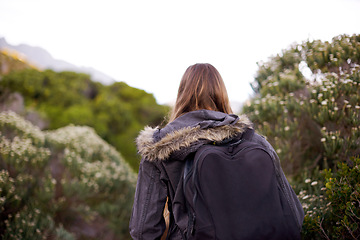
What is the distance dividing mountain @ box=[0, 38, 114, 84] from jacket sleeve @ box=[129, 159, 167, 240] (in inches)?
204

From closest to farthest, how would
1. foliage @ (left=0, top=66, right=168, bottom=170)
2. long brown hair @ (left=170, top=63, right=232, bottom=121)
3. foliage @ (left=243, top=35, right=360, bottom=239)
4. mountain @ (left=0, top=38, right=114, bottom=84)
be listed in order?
long brown hair @ (left=170, top=63, right=232, bottom=121) → foliage @ (left=243, top=35, right=360, bottom=239) → mountain @ (left=0, top=38, right=114, bottom=84) → foliage @ (left=0, top=66, right=168, bottom=170)

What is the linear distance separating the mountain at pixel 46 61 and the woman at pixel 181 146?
5.13 meters

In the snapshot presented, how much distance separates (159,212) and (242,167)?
0.62 m

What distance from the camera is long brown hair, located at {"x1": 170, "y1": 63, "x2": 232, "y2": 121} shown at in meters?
1.86

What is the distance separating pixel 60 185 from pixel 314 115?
4.08 meters

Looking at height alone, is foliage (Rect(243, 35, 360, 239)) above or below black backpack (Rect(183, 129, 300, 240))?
above

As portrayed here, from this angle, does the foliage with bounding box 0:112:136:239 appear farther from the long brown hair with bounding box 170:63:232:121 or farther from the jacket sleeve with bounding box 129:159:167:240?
the long brown hair with bounding box 170:63:232:121

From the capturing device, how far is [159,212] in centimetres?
172

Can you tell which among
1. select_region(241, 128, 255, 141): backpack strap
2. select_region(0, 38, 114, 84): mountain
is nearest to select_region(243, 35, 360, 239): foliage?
select_region(241, 128, 255, 141): backpack strap

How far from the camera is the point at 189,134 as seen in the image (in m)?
1.58

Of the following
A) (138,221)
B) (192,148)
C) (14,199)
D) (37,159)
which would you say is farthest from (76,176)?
(192,148)

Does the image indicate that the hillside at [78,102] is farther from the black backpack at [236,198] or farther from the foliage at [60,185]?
the black backpack at [236,198]

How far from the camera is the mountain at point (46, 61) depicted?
615 centimetres

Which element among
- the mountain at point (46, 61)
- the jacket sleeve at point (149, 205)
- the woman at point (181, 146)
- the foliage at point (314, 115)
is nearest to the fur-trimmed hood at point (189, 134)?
the woman at point (181, 146)
